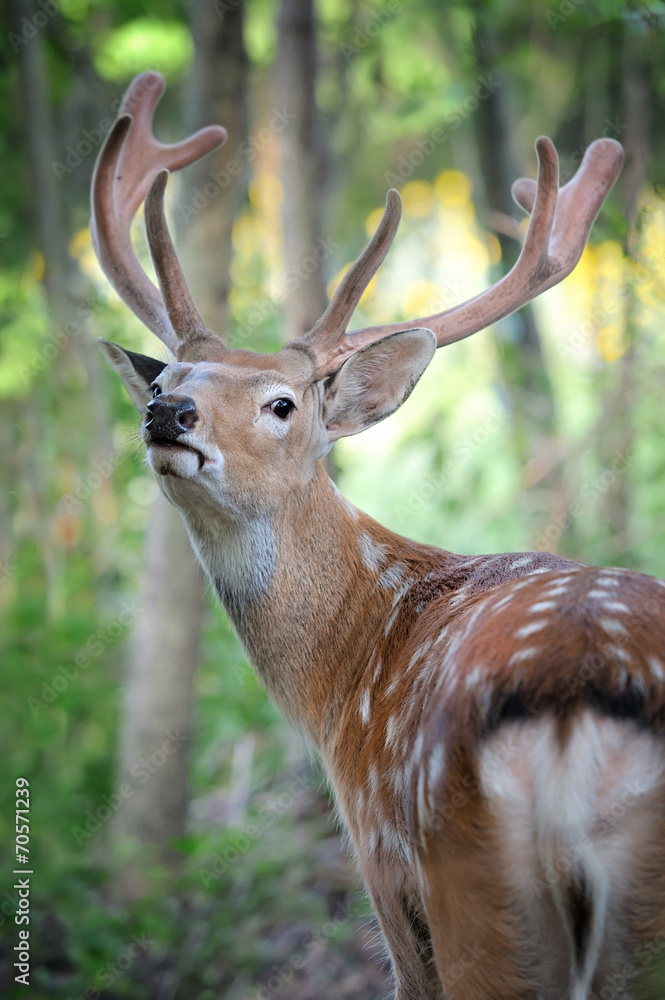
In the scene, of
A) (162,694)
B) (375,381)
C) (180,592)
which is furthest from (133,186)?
(162,694)

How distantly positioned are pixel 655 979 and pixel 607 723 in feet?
2.36

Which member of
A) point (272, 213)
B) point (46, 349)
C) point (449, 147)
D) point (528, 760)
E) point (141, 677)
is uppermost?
point (449, 147)

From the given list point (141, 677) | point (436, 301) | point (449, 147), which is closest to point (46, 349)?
point (141, 677)

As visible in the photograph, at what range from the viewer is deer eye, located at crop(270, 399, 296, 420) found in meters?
3.65

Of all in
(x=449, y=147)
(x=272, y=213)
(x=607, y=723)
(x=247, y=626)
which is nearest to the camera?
(x=607, y=723)

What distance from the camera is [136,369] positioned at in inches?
159

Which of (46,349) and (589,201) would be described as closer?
(589,201)

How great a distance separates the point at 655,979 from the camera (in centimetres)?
240

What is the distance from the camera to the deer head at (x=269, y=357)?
3455mm

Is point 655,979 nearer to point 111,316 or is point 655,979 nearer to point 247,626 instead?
point 247,626

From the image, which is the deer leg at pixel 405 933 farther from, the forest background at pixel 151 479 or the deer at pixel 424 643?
A: the forest background at pixel 151 479
